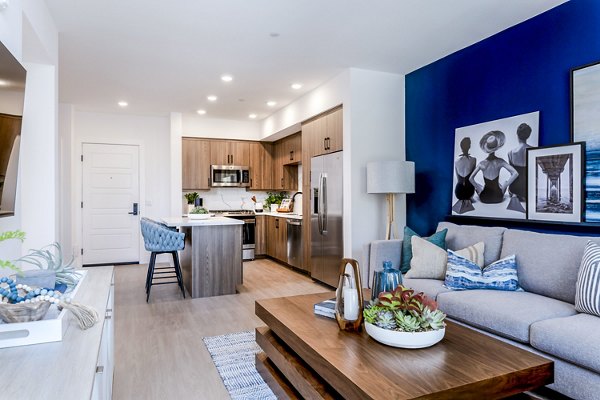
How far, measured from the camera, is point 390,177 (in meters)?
4.03

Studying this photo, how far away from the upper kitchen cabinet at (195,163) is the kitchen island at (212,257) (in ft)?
7.90

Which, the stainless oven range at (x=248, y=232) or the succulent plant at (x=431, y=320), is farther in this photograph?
the stainless oven range at (x=248, y=232)

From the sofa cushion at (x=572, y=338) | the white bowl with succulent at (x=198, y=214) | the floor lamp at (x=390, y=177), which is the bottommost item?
the sofa cushion at (x=572, y=338)

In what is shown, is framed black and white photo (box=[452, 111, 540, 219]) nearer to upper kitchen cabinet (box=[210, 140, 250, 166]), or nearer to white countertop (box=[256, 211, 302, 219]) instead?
white countertop (box=[256, 211, 302, 219])

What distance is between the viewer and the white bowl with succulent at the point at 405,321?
1668 mm

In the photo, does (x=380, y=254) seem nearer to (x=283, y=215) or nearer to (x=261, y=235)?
(x=283, y=215)

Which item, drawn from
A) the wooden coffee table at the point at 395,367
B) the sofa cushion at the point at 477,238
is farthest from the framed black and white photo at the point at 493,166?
the wooden coffee table at the point at 395,367

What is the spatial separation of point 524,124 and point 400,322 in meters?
2.51

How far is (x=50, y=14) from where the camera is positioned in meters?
3.08

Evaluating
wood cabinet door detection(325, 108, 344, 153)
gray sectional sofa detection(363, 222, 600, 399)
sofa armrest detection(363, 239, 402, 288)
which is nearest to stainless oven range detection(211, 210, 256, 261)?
wood cabinet door detection(325, 108, 344, 153)

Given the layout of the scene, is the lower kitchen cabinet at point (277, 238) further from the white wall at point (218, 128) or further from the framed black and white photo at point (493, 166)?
the framed black and white photo at point (493, 166)

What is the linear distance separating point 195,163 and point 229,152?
668 millimetres

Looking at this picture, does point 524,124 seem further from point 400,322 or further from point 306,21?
point 400,322

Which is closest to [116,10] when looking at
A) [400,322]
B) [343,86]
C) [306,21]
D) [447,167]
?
[306,21]
